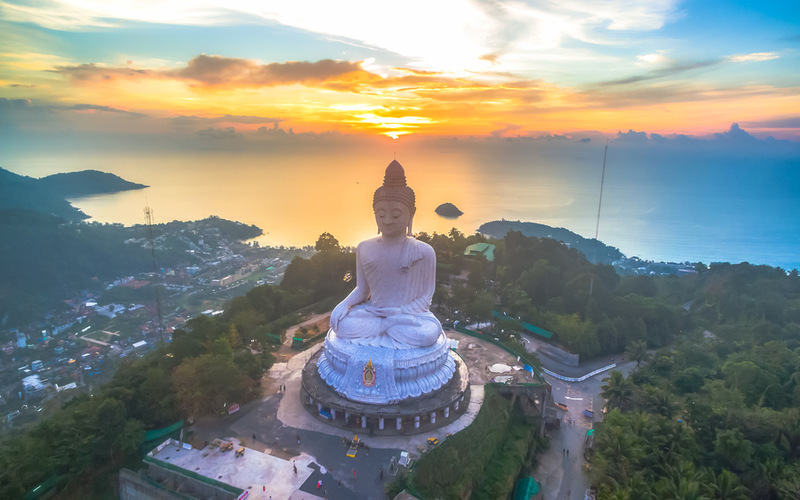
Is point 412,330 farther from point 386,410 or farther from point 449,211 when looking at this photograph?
point 449,211

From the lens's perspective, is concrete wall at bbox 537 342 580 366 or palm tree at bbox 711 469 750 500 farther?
concrete wall at bbox 537 342 580 366

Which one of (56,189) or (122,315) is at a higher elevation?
(56,189)

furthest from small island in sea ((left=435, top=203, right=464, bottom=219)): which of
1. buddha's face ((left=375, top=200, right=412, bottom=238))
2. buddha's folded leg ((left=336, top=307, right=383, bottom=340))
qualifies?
buddha's folded leg ((left=336, top=307, right=383, bottom=340))

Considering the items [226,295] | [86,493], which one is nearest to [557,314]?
[86,493]

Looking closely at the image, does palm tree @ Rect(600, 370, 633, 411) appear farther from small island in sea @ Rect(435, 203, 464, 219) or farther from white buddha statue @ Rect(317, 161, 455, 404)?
small island in sea @ Rect(435, 203, 464, 219)

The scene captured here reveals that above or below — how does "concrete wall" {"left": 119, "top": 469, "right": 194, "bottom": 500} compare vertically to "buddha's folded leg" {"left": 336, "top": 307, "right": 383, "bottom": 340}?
below

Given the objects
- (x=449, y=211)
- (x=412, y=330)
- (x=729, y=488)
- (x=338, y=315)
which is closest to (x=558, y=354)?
(x=412, y=330)

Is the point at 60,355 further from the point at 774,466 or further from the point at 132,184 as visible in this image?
the point at 132,184
